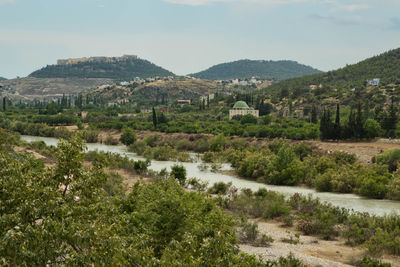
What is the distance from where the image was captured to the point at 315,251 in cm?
1958

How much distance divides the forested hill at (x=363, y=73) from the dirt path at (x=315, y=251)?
84.4 m

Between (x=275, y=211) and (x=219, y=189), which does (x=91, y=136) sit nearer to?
(x=219, y=189)

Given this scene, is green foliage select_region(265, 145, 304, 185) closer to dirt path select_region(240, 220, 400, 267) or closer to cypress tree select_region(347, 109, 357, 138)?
cypress tree select_region(347, 109, 357, 138)

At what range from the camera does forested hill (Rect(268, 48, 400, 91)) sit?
10650 cm

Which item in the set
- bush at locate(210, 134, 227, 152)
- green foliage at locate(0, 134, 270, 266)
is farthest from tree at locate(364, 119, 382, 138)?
green foliage at locate(0, 134, 270, 266)

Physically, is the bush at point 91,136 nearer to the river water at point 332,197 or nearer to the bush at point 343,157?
the river water at point 332,197

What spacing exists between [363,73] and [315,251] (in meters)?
106

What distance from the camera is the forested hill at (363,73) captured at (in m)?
106

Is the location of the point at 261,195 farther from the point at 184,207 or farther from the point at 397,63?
the point at 397,63

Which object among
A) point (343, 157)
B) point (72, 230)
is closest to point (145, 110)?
point (343, 157)

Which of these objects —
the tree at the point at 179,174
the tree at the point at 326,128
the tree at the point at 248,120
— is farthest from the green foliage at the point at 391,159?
the tree at the point at 248,120

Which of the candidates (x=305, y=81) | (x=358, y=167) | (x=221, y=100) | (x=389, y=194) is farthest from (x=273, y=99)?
(x=389, y=194)

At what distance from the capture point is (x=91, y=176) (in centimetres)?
1070

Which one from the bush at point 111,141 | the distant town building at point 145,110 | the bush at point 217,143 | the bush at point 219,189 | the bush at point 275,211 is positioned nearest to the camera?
the bush at point 275,211
